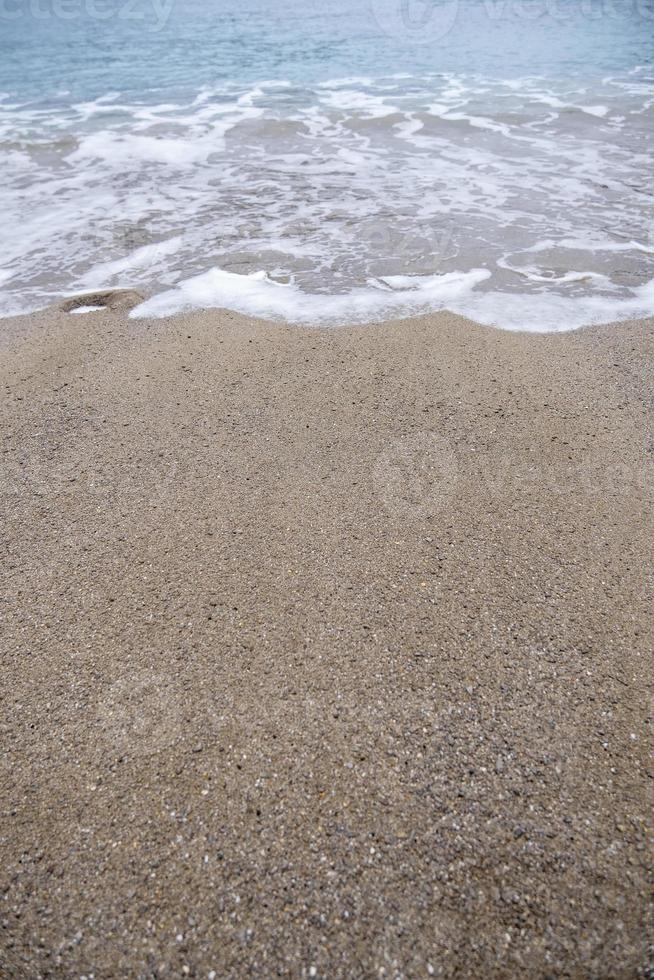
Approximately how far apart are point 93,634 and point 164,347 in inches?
88.1

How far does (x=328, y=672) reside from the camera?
214 cm

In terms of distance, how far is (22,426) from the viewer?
3305 mm

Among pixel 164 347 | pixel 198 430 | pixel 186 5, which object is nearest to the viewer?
pixel 198 430

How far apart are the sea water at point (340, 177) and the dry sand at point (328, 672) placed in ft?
4.66

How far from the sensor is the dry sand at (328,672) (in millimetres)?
1582

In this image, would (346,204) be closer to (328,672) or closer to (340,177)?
(340,177)

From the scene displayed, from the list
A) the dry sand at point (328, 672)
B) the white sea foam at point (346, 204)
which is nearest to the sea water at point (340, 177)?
the white sea foam at point (346, 204)

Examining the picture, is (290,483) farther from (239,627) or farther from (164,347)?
(164,347)

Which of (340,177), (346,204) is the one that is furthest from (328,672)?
(340,177)

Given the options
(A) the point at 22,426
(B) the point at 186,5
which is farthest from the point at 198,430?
(B) the point at 186,5

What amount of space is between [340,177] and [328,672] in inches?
268

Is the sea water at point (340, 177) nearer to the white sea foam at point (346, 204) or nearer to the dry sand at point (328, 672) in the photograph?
the white sea foam at point (346, 204)

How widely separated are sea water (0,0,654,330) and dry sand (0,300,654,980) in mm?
1420

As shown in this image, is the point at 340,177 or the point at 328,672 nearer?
the point at 328,672
